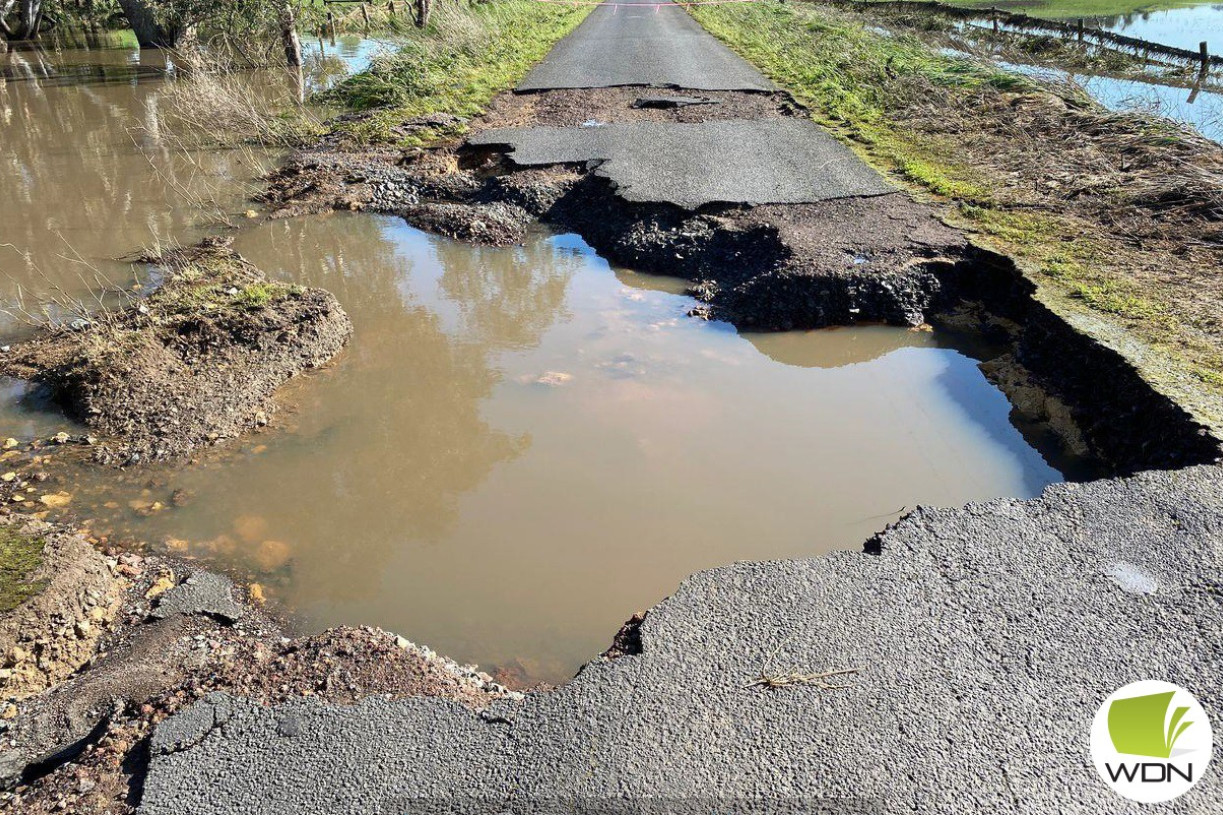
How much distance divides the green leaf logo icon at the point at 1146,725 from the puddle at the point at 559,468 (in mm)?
1645

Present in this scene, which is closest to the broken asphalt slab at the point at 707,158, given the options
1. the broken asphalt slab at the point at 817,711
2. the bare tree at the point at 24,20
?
the broken asphalt slab at the point at 817,711

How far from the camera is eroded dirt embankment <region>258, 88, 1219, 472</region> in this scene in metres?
4.95

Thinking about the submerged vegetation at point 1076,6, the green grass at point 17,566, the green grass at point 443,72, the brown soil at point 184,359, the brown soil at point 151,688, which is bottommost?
the brown soil at point 151,688

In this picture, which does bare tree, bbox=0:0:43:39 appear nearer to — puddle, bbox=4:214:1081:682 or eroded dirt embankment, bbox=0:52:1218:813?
eroded dirt embankment, bbox=0:52:1218:813

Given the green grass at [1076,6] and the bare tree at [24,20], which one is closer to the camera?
the bare tree at [24,20]

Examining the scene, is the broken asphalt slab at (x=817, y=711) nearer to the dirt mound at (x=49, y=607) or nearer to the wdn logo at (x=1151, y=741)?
the wdn logo at (x=1151, y=741)

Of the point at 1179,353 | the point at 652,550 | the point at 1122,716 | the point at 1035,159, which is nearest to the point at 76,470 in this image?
the point at 652,550

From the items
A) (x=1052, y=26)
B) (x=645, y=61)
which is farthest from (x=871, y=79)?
(x=1052, y=26)

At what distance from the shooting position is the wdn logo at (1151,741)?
258cm

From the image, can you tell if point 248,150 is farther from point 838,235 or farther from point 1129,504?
point 1129,504

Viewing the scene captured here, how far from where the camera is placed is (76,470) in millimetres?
4859

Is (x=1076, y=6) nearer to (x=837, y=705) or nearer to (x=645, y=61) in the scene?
(x=645, y=61)

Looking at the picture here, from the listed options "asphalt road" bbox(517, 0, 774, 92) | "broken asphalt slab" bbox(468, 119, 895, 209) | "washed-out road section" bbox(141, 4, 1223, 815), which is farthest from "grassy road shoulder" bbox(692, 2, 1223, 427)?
"washed-out road section" bbox(141, 4, 1223, 815)

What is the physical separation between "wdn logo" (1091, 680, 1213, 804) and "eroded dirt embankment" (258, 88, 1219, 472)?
6.07 ft
